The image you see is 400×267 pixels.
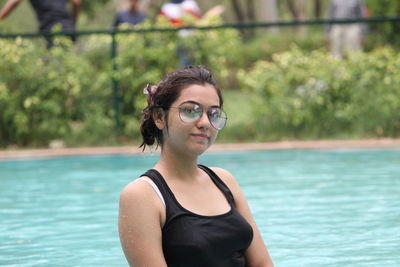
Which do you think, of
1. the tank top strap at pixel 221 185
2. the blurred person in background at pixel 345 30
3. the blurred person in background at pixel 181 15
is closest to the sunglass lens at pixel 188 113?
the tank top strap at pixel 221 185

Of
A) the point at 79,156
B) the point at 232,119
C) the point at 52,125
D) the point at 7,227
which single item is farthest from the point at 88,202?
the point at 232,119

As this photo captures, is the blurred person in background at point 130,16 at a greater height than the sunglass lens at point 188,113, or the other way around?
the blurred person in background at point 130,16

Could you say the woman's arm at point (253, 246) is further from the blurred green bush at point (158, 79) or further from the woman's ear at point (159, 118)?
the blurred green bush at point (158, 79)

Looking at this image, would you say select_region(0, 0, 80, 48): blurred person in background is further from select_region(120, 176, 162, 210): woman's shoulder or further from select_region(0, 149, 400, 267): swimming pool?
select_region(120, 176, 162, 210): woman's shoulder

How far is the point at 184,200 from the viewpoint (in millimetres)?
3600

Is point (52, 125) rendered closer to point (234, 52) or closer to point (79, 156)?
point (79, 156)

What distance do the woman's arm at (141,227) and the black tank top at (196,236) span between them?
0.07 m

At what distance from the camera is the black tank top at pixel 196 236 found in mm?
3498

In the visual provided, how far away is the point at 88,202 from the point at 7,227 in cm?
128

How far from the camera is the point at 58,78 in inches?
486

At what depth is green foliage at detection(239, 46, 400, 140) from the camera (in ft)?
39.8

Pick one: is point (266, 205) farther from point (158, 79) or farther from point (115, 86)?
point (115, 86)

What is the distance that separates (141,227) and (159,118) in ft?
1.56

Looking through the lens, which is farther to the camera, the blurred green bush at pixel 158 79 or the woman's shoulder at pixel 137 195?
the blurred green bush at pixel 158 79
